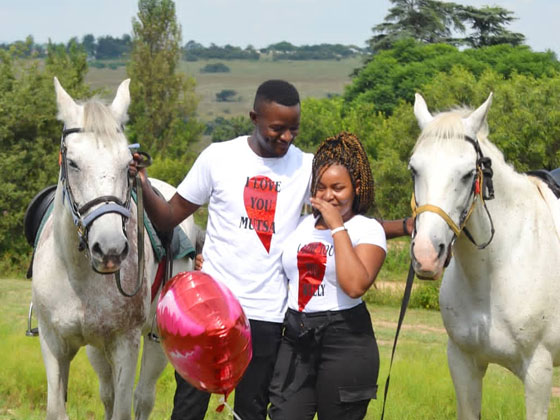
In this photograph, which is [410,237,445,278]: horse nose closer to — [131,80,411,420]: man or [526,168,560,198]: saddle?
[131,80,411,420]: man

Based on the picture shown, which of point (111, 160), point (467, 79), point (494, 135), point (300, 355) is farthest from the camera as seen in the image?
point (467, 79)

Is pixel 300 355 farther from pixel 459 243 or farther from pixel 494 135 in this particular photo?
pixel 494 135

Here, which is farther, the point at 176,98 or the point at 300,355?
the point at 176,98

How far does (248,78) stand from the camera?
518 feet

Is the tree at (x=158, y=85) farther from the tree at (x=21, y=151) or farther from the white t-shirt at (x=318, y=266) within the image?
the white t-shirt at (x=318, y=266)

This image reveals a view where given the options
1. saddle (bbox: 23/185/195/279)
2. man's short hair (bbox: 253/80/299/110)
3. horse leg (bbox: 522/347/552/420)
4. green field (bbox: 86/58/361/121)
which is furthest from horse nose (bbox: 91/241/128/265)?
green field (bbox: 86/58/361/121)

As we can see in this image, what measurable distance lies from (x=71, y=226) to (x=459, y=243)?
219 centimetres

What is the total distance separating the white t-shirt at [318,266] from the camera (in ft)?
13.5

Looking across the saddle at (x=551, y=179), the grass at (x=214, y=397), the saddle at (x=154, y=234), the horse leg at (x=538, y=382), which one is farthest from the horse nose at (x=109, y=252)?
the grass at (x=214, y=397)

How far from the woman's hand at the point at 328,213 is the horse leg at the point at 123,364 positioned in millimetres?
1738

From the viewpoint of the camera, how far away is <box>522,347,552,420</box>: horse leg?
4.73m

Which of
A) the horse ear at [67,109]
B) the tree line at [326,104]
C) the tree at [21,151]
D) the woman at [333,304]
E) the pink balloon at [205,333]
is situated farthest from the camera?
the tree line at [326,104]

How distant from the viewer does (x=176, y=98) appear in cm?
5247

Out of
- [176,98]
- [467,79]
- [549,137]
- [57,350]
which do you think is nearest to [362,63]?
[176,98]
